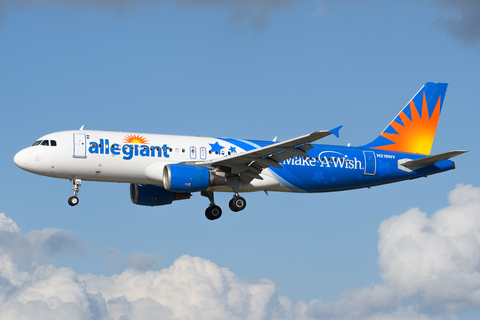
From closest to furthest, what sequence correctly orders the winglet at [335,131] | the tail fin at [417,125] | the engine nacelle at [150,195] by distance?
the winglet at [335,131] < the engine nacelle at [150,195] < the tail fin at [417,125]

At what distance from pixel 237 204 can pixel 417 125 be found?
47.6ft

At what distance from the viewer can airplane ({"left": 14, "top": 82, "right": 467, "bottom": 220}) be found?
1478 inches

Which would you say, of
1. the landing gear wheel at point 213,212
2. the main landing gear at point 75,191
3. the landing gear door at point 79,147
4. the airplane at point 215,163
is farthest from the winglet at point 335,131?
the main landing gear at point 75,191

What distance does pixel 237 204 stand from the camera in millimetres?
40094

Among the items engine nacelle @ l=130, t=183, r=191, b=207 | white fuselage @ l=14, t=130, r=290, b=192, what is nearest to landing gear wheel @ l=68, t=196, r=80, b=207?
white fuselage @ l=14, t=130, r=290, b=192

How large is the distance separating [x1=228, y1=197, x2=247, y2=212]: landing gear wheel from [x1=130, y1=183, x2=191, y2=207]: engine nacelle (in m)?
5.22

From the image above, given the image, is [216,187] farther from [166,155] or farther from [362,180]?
[362,180]

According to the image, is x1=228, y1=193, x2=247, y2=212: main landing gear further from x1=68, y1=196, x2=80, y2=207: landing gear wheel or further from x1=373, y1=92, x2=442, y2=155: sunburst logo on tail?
x1=373, y1=92, x2=442, y2=155: sunburst logo on tail

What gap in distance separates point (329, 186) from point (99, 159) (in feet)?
45.6

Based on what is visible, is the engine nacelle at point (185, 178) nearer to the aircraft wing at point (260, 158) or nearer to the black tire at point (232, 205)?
the aircraft wing at point (260, 158)

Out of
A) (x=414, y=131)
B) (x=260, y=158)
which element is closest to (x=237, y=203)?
(x=260, y=158)

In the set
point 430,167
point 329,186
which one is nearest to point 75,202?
point 329,186

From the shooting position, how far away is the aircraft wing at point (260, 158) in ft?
115

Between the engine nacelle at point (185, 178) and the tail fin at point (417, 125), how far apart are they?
1274 cm
